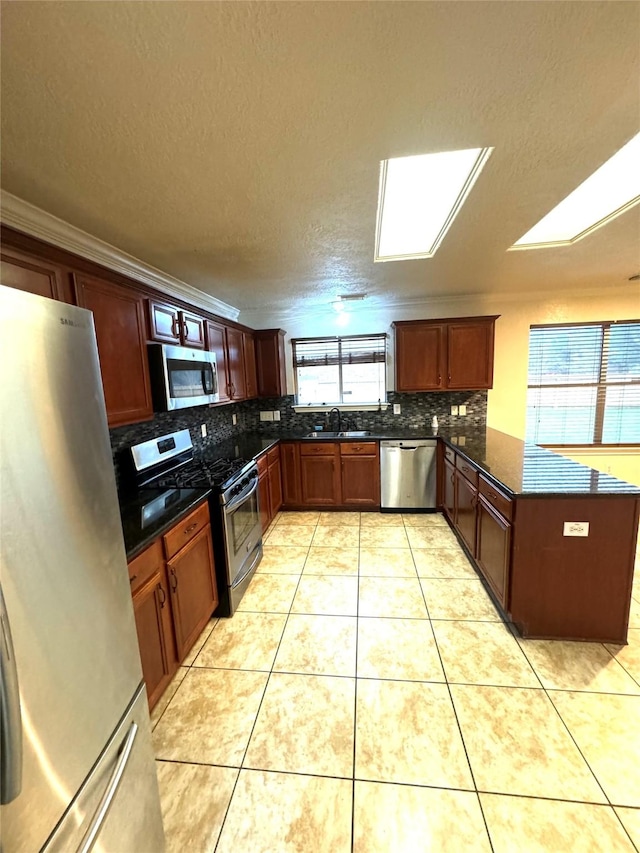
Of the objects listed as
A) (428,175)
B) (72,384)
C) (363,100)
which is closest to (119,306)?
(72,384)

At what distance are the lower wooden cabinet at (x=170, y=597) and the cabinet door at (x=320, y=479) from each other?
1907 mm

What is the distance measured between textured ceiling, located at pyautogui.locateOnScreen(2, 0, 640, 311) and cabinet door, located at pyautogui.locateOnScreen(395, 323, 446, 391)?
1898mm

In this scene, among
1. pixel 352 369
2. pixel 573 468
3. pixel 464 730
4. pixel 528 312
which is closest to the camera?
pixel 464 730

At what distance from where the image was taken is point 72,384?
0.89 m

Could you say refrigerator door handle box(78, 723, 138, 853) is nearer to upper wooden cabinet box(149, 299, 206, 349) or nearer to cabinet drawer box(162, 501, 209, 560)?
cabinet drawer box(162, 501, 209, 560)

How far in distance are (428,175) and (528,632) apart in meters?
2.70

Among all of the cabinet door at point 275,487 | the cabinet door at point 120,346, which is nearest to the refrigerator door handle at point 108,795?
the cabinet door at point 120,346

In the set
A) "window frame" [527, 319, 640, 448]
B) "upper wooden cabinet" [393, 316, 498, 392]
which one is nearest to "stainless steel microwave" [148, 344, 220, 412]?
"upper wooden cabinet" [393, 316, 498, 392]

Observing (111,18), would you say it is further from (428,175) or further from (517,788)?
(517,788)

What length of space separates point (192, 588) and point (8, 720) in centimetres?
142

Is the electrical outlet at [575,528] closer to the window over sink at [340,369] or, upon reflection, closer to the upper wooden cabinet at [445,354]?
the upper wooden cabinet at [445,354]

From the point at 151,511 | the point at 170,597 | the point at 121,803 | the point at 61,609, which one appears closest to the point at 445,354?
the point at 151,511

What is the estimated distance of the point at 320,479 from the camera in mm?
4035

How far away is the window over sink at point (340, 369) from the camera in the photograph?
4.40 m
